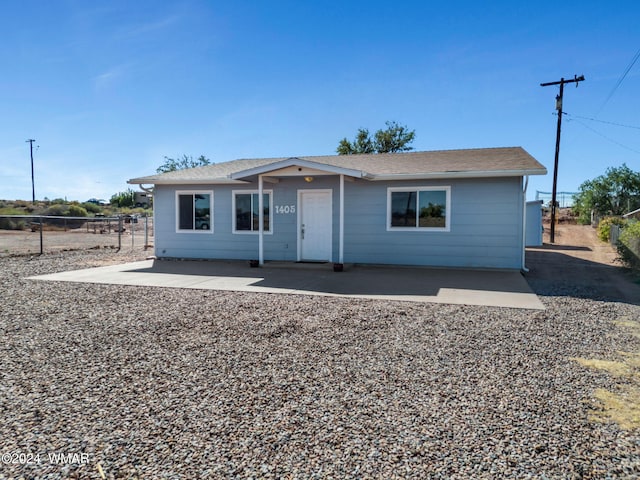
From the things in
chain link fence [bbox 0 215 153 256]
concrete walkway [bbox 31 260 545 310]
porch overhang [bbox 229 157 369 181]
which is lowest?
concrete walkway [bbox 31 260 545 310]

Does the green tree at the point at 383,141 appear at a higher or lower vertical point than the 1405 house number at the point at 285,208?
higher

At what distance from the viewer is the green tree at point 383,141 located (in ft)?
104

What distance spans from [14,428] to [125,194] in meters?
65.7

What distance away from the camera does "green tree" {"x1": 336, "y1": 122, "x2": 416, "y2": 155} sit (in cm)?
3184

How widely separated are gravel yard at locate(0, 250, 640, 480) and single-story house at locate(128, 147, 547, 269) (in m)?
4.53

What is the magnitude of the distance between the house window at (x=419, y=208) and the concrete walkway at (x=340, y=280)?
1.18 metres

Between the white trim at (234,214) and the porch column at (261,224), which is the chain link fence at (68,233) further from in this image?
the porch column at (261,224)

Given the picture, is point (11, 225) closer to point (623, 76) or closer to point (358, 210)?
point (358, 210)

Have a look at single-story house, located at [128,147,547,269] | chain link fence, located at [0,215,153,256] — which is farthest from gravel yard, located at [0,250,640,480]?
chain link fence, located at [0,215,153,256]

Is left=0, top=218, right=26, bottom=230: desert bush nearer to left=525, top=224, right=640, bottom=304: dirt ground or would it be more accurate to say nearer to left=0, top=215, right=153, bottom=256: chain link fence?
left=0, top=215, right=153, bottom=256: chain link fence

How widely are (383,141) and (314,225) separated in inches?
885

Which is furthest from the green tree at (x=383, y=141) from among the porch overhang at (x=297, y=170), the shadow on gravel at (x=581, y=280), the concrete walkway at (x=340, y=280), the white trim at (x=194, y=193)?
the concrete walkway at (x=340, y=280)

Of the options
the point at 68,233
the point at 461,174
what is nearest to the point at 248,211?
the point at 461,174

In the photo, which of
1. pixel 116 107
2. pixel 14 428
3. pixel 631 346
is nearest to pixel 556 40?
pixel 631 346
